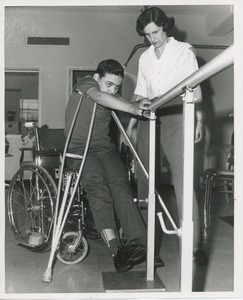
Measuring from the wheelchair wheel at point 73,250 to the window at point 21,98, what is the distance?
4.29 metres

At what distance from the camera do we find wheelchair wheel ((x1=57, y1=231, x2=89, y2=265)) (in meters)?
1.98

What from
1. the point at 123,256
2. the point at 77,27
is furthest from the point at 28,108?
the point at 123,256

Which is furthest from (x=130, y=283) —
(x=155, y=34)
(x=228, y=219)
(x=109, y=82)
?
(x=228, y=219)

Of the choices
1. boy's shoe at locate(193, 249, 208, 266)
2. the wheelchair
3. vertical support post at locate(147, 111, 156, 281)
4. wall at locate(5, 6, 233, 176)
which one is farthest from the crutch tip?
wall at locate(5, 6, 233, 176)

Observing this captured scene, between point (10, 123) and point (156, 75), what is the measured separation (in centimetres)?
481

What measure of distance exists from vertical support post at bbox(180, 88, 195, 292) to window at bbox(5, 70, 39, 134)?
5.36 meters

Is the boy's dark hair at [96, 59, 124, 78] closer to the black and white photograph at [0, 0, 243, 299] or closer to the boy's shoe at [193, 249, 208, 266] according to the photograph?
the black and white photograph at [0, 0, 243, 299]

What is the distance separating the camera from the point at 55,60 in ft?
19.8

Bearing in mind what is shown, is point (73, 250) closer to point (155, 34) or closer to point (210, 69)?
point (155, 34)

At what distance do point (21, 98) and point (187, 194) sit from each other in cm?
553

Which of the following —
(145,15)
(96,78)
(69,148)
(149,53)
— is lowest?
(69,148)

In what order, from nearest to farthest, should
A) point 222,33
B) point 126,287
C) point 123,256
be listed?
point 126,287 → point 123,256 → point 222,33

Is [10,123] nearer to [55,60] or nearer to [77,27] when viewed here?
[55,60]

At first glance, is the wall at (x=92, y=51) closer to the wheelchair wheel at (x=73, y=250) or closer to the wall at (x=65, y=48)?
the wall at (x=65, y=48)
